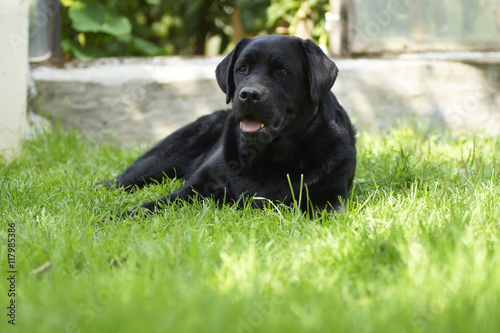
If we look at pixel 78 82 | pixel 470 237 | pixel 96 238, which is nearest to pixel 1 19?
pixel 78 82

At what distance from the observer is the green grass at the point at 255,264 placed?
1.42 metres

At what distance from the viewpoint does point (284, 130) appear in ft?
9.05

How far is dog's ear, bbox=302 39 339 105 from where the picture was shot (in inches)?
107

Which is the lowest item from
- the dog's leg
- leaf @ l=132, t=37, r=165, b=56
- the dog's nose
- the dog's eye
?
the dog's leg

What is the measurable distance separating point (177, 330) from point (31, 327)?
1.26ft

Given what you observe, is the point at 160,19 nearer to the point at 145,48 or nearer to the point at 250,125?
the point at 145,48

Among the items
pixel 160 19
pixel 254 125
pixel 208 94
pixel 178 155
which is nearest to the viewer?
pixel 254 125

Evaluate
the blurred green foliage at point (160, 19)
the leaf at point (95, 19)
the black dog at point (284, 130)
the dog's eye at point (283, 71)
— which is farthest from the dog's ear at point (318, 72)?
the leaf at point (95, 19)

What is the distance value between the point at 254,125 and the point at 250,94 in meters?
0.21

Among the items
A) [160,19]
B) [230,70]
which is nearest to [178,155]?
[230,70]

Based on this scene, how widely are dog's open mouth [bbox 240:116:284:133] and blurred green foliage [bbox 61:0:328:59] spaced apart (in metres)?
3.95

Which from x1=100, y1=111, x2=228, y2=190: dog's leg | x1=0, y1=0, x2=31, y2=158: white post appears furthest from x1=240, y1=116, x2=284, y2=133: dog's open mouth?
x1=0, y1=0, x2=31, y2=158: white post

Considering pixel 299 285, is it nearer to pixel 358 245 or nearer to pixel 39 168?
pixel 358 245

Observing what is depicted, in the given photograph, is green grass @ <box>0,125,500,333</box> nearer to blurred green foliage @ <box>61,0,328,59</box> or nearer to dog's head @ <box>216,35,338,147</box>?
dog's head @ <box>216,35,338,147</box>
